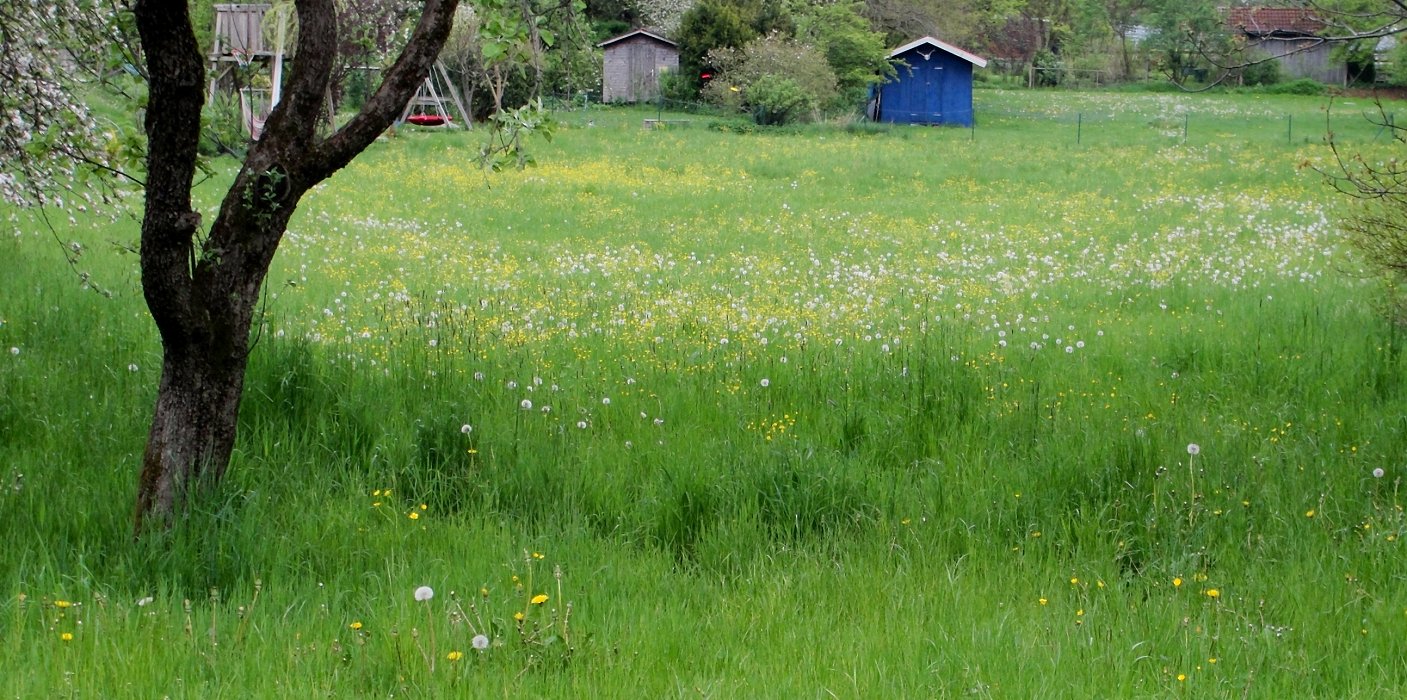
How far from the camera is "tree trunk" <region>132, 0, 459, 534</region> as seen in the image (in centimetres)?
521

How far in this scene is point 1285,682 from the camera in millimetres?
4266

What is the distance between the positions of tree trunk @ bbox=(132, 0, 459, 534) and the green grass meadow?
0.28 m

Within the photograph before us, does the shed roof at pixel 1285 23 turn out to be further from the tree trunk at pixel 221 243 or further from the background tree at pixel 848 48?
the background tree at pixel 848 48

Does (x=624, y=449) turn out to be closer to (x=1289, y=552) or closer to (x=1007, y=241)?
(x=1289, y=552)

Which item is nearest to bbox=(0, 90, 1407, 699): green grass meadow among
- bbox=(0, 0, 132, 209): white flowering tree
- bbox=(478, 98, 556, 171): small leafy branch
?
bbox=(0, 0, 132, 209): white flowering tree

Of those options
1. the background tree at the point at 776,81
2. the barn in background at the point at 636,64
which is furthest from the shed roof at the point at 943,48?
the barn in background at the point at 636,64

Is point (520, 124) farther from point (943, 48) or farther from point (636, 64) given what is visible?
point (636, 64)

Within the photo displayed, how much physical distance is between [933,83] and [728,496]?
50506 millimetres

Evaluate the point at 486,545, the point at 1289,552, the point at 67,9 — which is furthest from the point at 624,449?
the point at 67,9

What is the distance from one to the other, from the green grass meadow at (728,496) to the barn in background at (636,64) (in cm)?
4997

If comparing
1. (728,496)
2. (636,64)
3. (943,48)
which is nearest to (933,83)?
(943,48)

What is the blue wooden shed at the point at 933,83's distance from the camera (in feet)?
176

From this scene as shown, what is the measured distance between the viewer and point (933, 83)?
53750mm

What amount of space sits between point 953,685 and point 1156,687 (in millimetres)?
754
